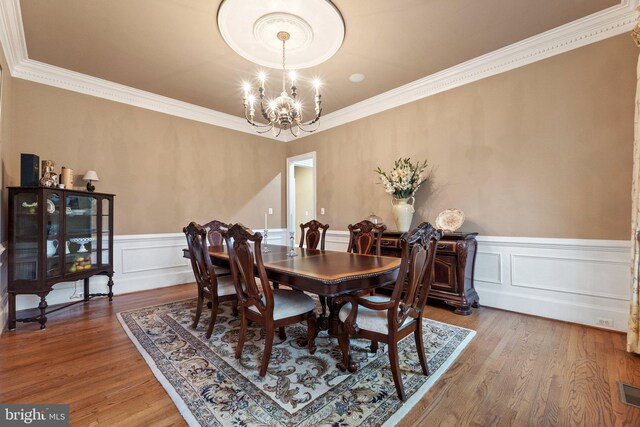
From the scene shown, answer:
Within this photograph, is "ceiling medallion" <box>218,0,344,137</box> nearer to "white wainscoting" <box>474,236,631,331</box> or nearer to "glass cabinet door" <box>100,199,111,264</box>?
"glass cabinet door" <box>100,199,111,264</box>

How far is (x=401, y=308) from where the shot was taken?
Result: 1804 mm

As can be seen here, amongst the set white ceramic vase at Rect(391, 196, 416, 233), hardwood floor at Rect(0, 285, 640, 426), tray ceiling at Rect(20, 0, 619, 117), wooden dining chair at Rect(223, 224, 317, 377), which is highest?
tray ceiling at Rect(20, 0, 619, 117)

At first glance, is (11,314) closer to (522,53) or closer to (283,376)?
(283,376)

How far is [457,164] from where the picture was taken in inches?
140

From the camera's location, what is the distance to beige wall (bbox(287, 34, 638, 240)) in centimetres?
260

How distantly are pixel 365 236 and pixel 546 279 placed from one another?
1898mm

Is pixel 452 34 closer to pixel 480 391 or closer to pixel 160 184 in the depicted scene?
pixel 480 391

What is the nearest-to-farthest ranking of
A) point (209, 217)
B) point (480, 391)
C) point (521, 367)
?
1. point (480, 391)
2. point (521, 367)
3. point (209, 217)

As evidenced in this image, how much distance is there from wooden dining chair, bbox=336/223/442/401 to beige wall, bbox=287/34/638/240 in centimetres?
189

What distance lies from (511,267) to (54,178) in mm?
5104

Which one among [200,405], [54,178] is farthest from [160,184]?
[200,405]

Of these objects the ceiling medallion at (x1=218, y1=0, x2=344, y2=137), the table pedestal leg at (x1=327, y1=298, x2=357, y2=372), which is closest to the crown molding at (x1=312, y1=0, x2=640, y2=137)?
the ceiling medallion at (x1=218, y1=0, x2=344, y2=137)

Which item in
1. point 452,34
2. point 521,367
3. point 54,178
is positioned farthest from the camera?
point 54,178

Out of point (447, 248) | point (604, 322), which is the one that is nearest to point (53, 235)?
point (447, 248)
